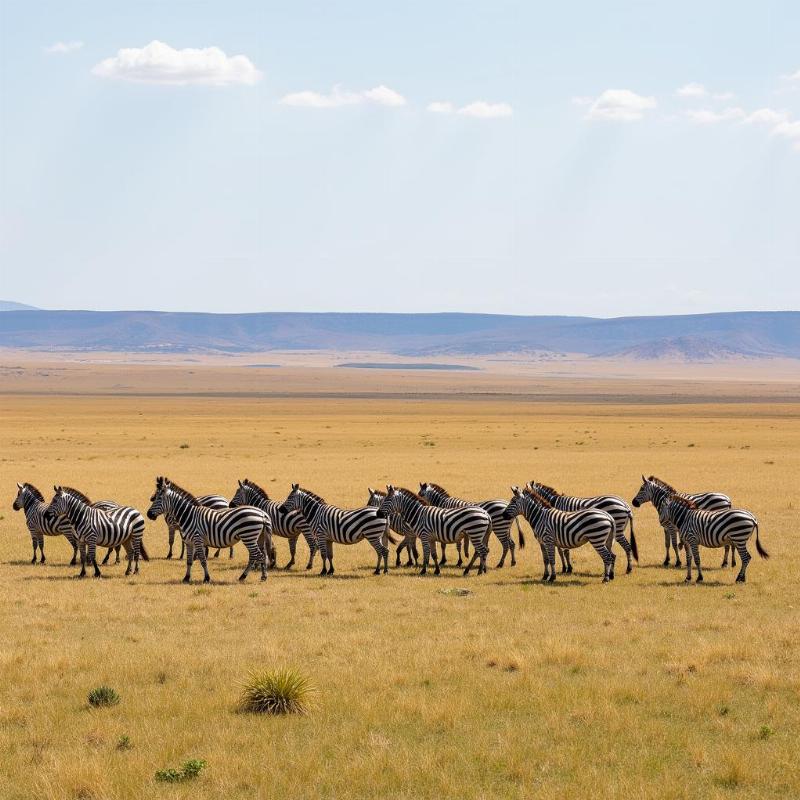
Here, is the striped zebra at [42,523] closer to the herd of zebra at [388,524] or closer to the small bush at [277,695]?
the herd of zebra at [388,524]

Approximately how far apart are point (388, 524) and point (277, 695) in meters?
12.2

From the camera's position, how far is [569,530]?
71.7ft

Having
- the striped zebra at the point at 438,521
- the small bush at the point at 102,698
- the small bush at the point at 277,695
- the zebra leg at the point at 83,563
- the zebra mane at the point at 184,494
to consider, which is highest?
the zebra mane at the point at 184,494

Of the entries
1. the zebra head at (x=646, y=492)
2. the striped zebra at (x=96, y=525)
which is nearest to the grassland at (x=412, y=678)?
the striped zebra at (x=96, y=525)

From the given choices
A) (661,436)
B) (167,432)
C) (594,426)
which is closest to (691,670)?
(661,436)

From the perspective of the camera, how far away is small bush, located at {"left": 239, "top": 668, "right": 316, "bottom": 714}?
504 inches

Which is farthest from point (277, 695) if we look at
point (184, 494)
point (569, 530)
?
point (184, 494)

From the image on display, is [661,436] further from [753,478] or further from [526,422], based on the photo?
[753,478]

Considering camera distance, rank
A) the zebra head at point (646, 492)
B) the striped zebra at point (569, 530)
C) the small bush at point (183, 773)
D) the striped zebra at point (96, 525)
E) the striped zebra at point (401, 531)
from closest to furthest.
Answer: the small bush at point (183, 773)
the striped zebra at point (569, 530)
the striped zebra at point (96, 525)
the striped zebra at point (401, 531)
the zebra head at point (646, 492)

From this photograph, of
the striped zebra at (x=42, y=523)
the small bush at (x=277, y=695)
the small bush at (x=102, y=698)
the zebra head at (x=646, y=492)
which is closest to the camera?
the small bush at (x=277, y=695)

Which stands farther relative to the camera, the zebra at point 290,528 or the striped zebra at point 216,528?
the zebra at point 290,528

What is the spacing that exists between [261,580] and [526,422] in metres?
72.9

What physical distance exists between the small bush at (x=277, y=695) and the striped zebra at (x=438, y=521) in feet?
33.4

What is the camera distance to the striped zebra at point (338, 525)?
23.1 metres
